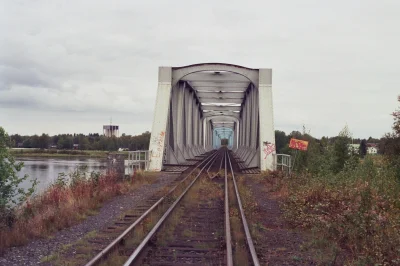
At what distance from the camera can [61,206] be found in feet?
32.9

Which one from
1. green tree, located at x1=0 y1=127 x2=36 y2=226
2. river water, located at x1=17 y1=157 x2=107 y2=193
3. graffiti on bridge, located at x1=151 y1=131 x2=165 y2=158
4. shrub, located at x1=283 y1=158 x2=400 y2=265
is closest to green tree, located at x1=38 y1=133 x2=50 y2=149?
river water, located at x1=17 y1=157 x2=107 y2=193

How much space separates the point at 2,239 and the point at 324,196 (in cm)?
703

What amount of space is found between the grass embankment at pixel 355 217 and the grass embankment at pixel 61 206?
4.84 metres

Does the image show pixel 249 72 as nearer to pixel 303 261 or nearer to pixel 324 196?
pixel 324 196

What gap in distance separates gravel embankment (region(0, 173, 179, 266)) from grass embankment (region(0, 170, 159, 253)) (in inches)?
7.5

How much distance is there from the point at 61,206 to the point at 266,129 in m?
12.9

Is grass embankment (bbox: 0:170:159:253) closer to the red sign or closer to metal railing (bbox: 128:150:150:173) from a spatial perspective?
metal railing (bbox: 128:150:150:173)

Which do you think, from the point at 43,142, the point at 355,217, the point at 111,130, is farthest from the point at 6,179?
the point at 111,130

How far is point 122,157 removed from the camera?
54.5 ft

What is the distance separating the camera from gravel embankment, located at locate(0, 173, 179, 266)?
6125 mm

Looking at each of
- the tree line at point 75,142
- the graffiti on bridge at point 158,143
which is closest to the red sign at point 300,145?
the graffiti on bridge at point 158,143

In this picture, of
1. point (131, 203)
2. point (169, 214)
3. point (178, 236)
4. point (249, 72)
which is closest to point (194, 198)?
point (131, 203)

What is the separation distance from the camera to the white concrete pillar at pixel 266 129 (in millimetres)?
20531

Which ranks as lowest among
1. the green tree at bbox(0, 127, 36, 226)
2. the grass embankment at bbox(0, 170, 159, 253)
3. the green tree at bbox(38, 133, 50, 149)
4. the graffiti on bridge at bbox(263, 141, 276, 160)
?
the grass embankment at bbox(0, 170, 159, 253)
